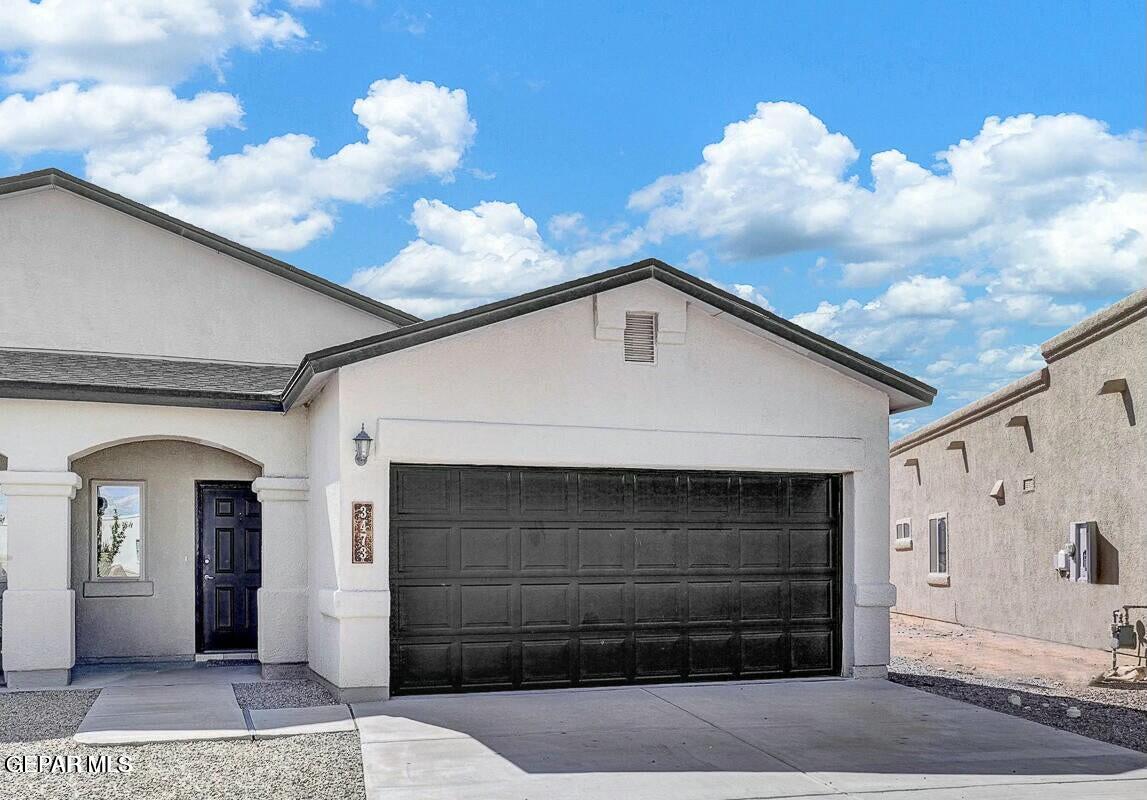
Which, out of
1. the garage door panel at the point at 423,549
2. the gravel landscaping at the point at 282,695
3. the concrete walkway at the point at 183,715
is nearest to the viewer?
the concrete walkway at the point at 183,715

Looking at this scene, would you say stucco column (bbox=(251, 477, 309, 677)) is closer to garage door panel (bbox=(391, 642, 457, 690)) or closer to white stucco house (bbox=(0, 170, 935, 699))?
white stucco house (bbox=(0, 170, 935, 699))

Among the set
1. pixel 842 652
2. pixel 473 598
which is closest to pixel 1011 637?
pixel 842 652

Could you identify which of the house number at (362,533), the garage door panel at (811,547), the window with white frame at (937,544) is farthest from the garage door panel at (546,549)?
the window with white frame at (937,544)

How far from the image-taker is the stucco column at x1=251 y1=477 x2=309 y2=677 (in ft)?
43.2

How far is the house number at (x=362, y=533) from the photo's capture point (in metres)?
11.1

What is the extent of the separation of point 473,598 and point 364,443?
6.24 feet

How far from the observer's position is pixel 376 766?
8406mm

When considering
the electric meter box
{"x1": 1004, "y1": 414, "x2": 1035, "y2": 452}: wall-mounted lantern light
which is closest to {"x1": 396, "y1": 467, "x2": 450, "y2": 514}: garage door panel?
the electric meter box

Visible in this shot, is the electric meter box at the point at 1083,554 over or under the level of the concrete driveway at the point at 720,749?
over

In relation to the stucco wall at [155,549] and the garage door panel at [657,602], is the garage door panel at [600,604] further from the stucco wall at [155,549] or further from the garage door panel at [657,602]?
the stucco wall at [155,549]

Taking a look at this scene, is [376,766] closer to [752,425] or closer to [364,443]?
[364,443]

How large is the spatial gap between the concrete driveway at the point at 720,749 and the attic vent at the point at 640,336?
10.9 feet

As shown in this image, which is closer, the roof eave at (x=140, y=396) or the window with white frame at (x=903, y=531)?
the roof eave at (x=140, y=396)

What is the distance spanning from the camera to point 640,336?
12.2 m
